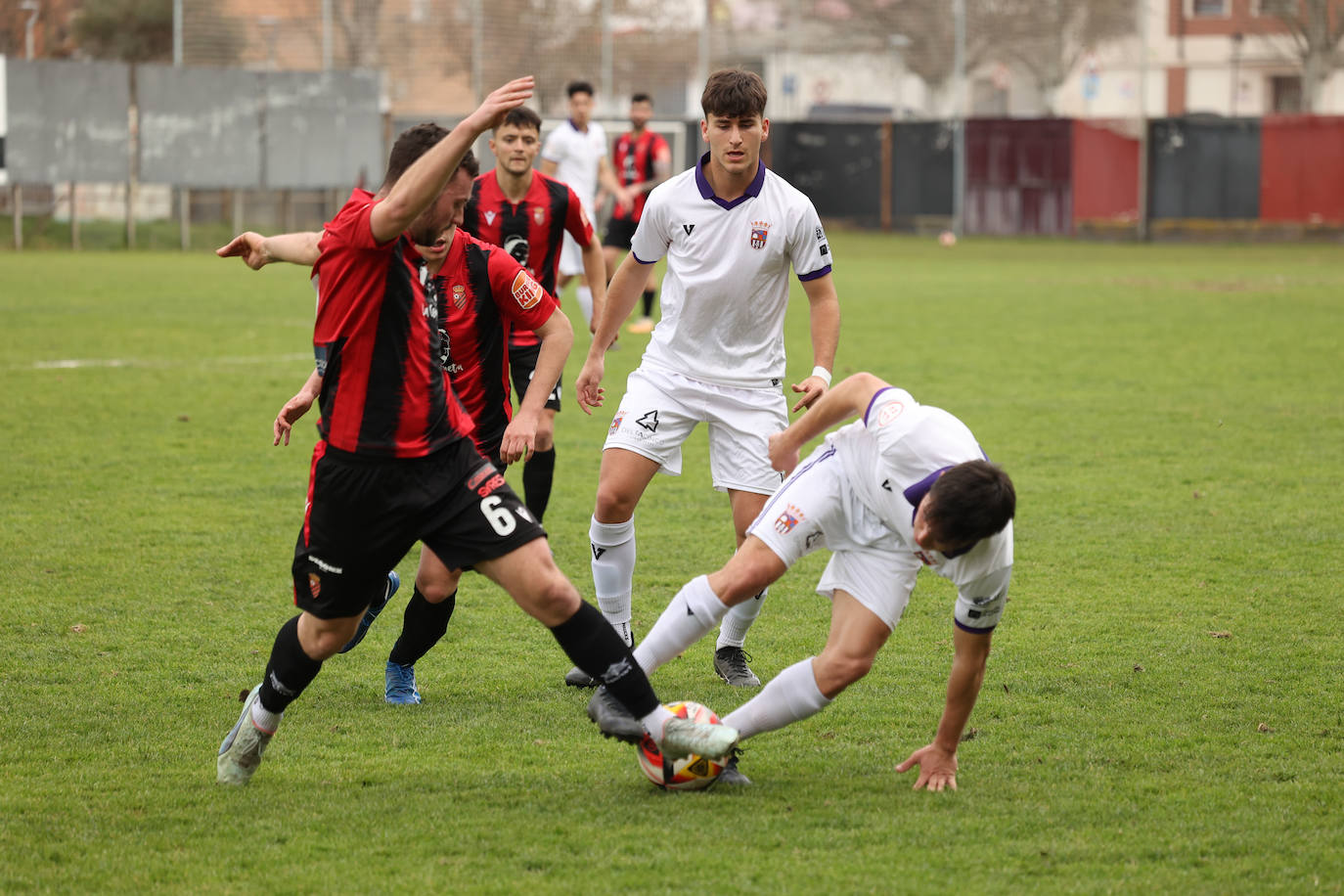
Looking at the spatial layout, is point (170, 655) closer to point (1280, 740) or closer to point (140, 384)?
point (1280, 740)

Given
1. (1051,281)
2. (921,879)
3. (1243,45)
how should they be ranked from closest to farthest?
(921,879) < (1051,281) < (1243,45)

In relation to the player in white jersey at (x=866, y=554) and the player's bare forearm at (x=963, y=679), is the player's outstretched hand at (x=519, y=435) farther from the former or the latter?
the player's bare forearm at (x=963, y=679)

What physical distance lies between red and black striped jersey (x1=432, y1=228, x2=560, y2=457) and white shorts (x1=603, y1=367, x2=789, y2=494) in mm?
507

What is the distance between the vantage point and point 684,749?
4.02 meters

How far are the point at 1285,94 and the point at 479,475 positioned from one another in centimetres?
3488

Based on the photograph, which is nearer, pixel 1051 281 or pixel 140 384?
pixel 140 384

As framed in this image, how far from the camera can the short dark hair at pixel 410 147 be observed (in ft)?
12.6

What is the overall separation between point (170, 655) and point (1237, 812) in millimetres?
3660

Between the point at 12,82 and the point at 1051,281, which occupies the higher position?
the point at 12,82

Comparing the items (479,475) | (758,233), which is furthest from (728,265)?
(479,475)

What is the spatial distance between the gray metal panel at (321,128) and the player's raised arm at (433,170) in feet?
94.7

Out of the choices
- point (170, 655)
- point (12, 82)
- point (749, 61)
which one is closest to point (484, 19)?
point (749, 61)

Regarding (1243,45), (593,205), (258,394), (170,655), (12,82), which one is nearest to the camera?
(170,655)

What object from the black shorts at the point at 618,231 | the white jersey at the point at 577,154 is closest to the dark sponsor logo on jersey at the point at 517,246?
the white jersey at the point at 577,154
